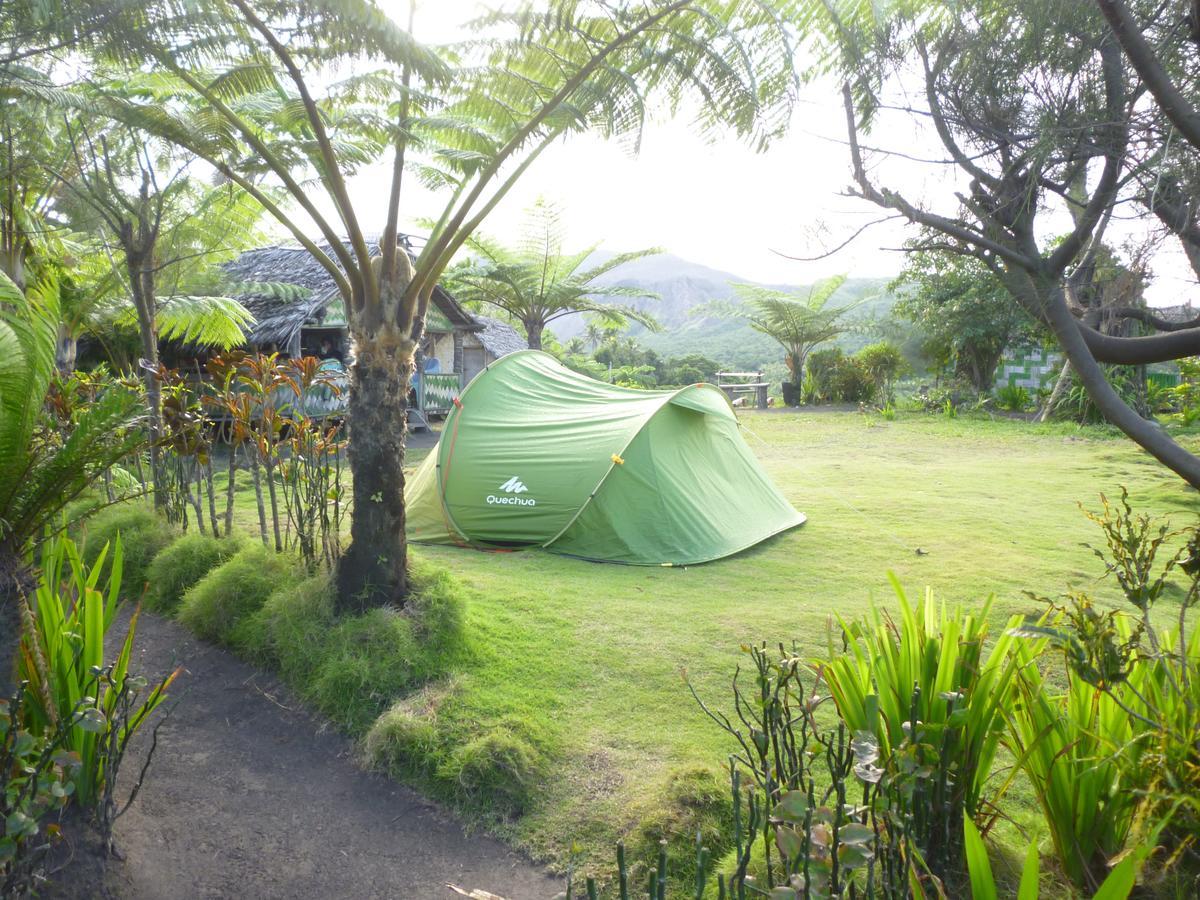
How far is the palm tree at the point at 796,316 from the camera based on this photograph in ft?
76.1

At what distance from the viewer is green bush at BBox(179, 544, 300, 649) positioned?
4766 mm

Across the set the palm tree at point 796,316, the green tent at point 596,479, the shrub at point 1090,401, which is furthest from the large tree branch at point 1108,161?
the palm tree at point 796,316

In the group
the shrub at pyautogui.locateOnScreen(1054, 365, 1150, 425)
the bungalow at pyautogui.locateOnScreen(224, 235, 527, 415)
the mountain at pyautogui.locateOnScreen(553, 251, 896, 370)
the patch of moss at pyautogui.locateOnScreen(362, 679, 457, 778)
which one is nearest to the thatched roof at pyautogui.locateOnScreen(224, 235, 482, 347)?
the bungalow at pyautogui.locateOnScreen(224, 235, 527, 415)

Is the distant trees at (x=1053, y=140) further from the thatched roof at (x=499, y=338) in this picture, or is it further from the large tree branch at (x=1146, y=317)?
the thatched roof at (x=499, y=338)

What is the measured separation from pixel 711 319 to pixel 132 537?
217ft

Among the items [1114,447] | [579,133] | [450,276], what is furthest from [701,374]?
[579,133]

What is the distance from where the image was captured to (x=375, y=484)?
4.68m

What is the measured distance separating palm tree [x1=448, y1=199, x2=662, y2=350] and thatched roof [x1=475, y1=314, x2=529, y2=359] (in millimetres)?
2556

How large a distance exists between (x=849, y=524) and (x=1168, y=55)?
18.7ft

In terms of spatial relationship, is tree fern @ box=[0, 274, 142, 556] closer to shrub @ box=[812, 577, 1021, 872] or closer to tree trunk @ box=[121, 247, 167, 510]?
shrub @ box=[812, 577, 1021, 872]

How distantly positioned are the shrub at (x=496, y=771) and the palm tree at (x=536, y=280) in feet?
49.6

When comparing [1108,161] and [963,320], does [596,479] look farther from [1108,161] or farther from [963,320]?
[963,320]

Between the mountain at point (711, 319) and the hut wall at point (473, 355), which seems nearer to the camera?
the hut wall at point (473, 355)

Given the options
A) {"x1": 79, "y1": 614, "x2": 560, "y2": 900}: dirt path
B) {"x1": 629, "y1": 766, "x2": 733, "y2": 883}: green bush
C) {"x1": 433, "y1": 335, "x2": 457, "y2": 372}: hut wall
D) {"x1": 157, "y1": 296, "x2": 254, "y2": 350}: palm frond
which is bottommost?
{"x1": 79, "y1": 614, "x2": 560, "y2": 900}: dirt path
